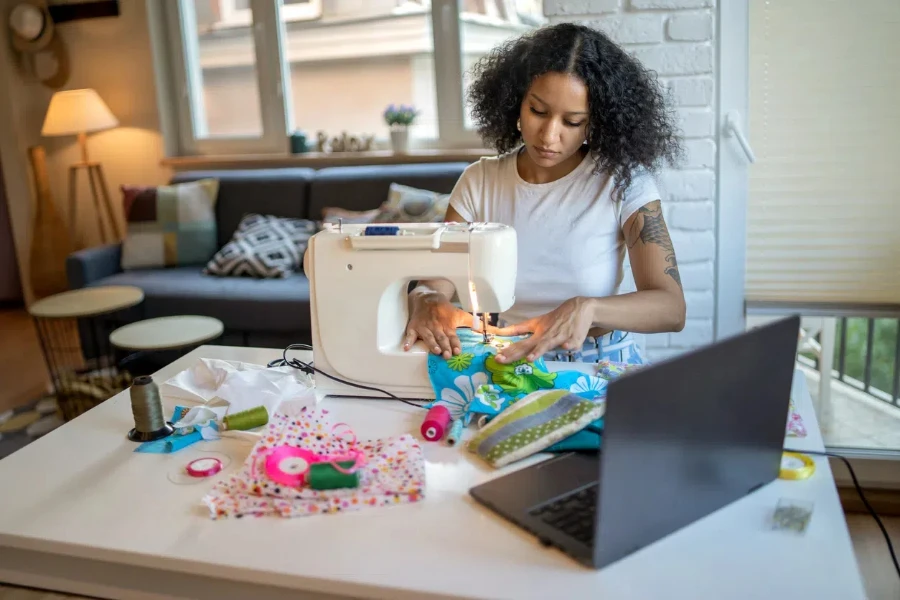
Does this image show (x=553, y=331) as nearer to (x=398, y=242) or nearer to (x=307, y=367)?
(x=398, y=242)

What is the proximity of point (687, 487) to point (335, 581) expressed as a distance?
0.41 metres

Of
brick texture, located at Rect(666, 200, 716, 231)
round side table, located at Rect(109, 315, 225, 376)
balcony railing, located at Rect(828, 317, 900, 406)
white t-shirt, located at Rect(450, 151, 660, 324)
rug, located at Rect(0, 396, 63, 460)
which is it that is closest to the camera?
white t-shirt, located at Rect(450, 151, 660, 324)

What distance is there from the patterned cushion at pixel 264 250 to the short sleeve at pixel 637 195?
206cm

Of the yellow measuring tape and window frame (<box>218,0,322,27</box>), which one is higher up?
window frame (<box>218,0,322,27</box>)

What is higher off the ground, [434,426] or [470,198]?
[470,198]

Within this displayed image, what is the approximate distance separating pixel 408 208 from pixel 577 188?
1702 mm

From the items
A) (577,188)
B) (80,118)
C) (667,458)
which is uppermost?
(80,118)

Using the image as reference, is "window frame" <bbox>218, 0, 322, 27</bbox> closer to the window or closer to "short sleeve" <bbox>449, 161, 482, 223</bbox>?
the window

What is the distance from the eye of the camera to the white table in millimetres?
886

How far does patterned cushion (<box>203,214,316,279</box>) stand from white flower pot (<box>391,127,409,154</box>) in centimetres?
58

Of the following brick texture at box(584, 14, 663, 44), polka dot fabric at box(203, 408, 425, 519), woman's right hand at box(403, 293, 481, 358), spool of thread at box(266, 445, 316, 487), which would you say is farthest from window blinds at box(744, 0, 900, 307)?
spool of thread at box(266, 445, 316, 487)

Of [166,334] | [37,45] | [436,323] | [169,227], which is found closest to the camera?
[436,323]

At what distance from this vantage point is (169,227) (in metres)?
3.86

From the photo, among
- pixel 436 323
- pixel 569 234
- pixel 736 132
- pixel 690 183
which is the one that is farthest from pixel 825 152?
pixel 436 323
